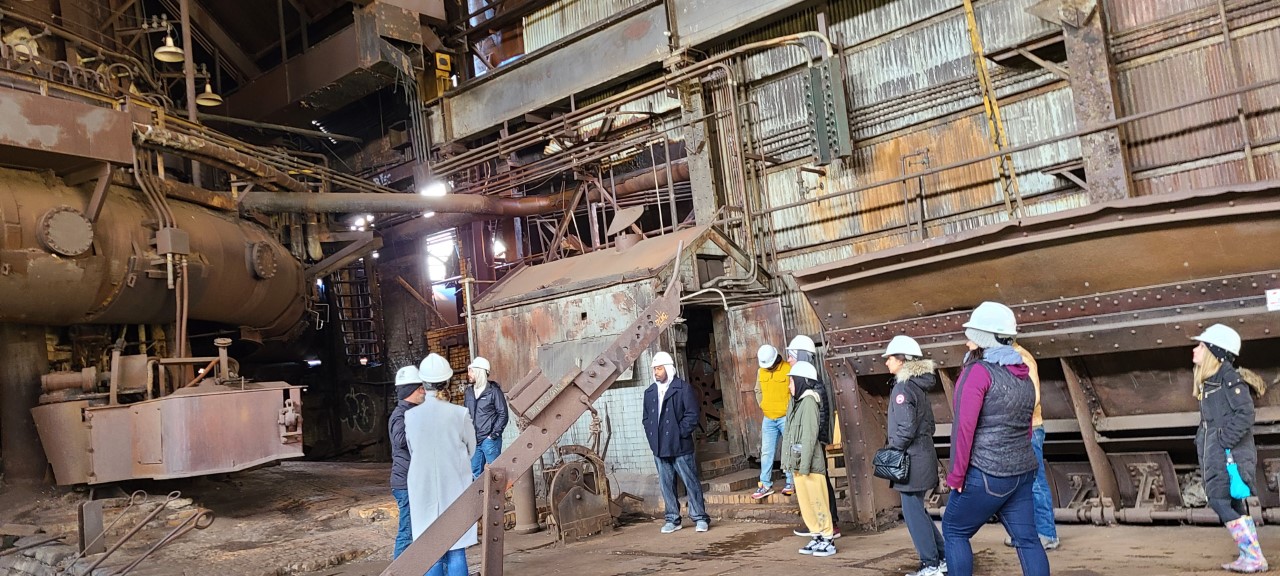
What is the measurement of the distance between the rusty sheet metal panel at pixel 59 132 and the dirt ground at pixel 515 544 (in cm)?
387

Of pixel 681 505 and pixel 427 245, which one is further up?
pixel 427 245

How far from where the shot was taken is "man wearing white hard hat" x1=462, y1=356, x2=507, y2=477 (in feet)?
28.2

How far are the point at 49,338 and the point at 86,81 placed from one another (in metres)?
3.36

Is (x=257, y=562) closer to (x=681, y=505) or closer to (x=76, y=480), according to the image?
(x=76, y=480)

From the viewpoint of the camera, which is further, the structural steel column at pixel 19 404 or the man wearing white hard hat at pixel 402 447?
the structural steel column at pixel 19 404

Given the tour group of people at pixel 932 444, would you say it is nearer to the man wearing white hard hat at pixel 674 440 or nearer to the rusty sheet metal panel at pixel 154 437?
the man wearing white hard hat at pixel 674 440

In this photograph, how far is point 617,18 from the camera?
13.3 metres

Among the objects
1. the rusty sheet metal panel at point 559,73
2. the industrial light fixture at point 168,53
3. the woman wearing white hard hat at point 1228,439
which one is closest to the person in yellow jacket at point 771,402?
the woman wearing white hard hat at point 1228,439

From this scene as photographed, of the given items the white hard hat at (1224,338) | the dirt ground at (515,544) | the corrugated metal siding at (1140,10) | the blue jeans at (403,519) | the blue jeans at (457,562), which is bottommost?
the dirt ground at (515,544)

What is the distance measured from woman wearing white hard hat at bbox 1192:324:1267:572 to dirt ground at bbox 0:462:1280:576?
0.31 m

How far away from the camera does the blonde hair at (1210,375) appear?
5.00m

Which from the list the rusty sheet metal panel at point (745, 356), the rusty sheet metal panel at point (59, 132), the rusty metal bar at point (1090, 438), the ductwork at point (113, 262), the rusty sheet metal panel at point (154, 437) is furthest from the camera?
the rusty sheet metal panel at point (745, 356)

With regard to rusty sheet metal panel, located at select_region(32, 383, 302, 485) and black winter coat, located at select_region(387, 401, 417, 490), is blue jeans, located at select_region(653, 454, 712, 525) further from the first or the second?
rusty sheet metal panel, located at select_region(32, 383, 302, 485)

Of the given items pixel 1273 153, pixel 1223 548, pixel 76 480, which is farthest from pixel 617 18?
pixel 1223 548
